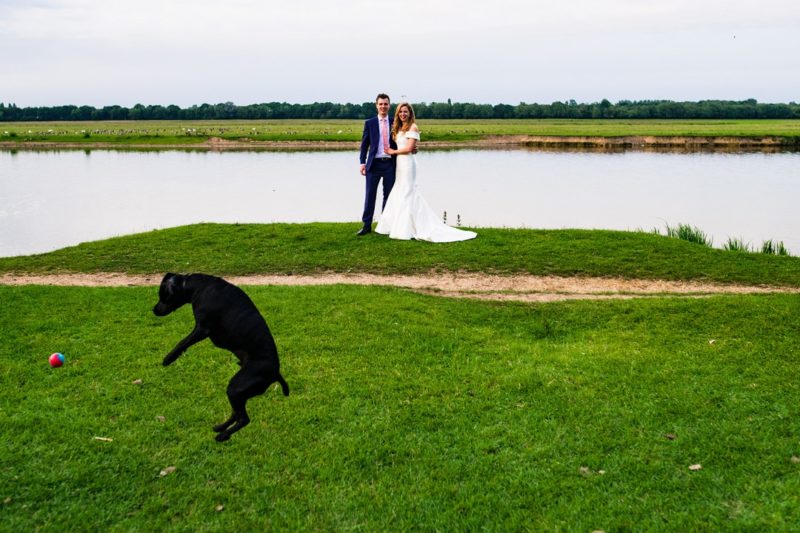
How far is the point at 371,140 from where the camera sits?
16.6 m

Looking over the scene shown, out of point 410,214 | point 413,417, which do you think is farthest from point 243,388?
point 410,214

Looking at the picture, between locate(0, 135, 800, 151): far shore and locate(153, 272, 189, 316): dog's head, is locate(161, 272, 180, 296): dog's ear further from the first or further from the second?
locate(0, 135, 800, 151): far shore

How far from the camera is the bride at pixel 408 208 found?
1622cm

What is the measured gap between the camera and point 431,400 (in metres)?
7.40

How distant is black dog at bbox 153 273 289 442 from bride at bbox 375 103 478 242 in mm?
13291

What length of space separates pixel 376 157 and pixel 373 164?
204mm

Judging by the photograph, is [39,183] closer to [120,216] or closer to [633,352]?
[120,216]

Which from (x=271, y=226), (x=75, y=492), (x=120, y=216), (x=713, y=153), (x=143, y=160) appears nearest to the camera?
(x=75, y=492)

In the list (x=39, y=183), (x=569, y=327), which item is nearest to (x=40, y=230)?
(x=39, y=183)

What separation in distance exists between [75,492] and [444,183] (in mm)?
34596

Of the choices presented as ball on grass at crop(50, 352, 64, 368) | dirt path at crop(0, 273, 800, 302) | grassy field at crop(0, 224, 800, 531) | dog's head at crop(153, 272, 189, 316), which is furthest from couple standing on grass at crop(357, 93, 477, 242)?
dog's head at crop(153, 272, 189, 316)

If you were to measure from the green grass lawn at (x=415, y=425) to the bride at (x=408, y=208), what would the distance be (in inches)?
255

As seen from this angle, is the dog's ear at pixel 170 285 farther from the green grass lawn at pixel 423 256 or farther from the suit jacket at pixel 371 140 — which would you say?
the suit jacket at pixel 371 140

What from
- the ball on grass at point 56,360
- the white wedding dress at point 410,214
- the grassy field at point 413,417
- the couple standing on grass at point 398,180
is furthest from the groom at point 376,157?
the ball on grass at point 56,360
